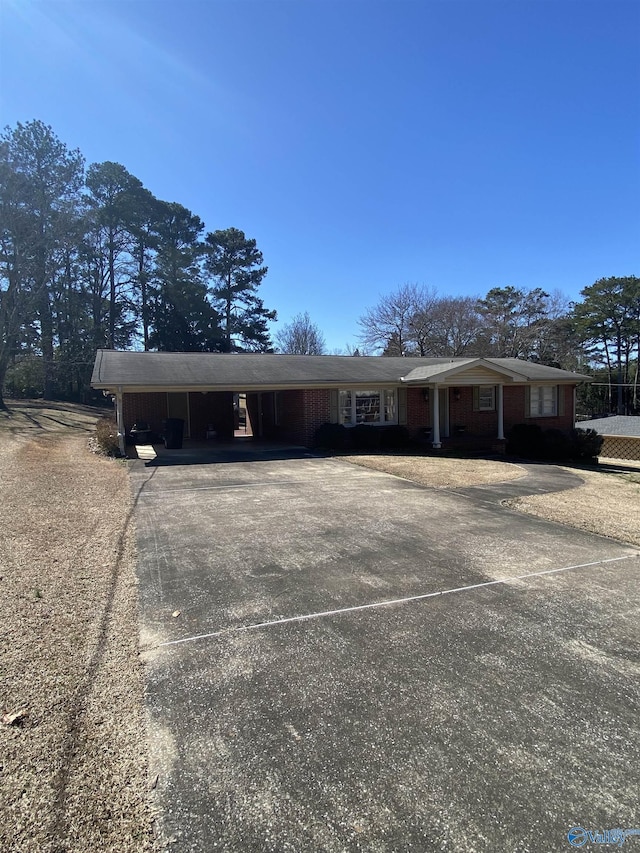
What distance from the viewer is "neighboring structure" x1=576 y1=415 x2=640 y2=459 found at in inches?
920

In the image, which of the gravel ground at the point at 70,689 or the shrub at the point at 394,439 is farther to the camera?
the shrub at the point at 394,439

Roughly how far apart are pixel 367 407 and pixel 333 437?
2.25m

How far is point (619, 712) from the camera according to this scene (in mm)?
2568

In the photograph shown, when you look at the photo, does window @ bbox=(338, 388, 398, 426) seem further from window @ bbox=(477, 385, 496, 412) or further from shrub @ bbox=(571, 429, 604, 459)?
shrub @ bbox=(571, 429, 604, 459)

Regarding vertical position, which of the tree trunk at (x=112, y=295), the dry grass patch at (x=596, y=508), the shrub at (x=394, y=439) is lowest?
the dry grass patch at (x=596, y=508)

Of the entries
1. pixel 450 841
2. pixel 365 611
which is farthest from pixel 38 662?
pixel 450 841

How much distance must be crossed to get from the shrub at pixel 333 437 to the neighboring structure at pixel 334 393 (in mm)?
695

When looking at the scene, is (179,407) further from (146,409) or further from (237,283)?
(237,283)

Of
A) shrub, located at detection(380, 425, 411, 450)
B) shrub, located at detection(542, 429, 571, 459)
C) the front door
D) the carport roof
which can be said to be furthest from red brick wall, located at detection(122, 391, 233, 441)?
shrub, located at detection(542, 429, 571, 459)

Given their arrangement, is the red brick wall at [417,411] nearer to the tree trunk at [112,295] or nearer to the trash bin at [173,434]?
the trash bin at [173,434]

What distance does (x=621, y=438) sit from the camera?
24.0 meters

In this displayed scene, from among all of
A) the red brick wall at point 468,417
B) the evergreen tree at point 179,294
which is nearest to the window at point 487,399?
the red brick wall at point 468,417

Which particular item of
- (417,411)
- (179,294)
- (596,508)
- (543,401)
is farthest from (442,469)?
(179,294)

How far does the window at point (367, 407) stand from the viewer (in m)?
16.2
